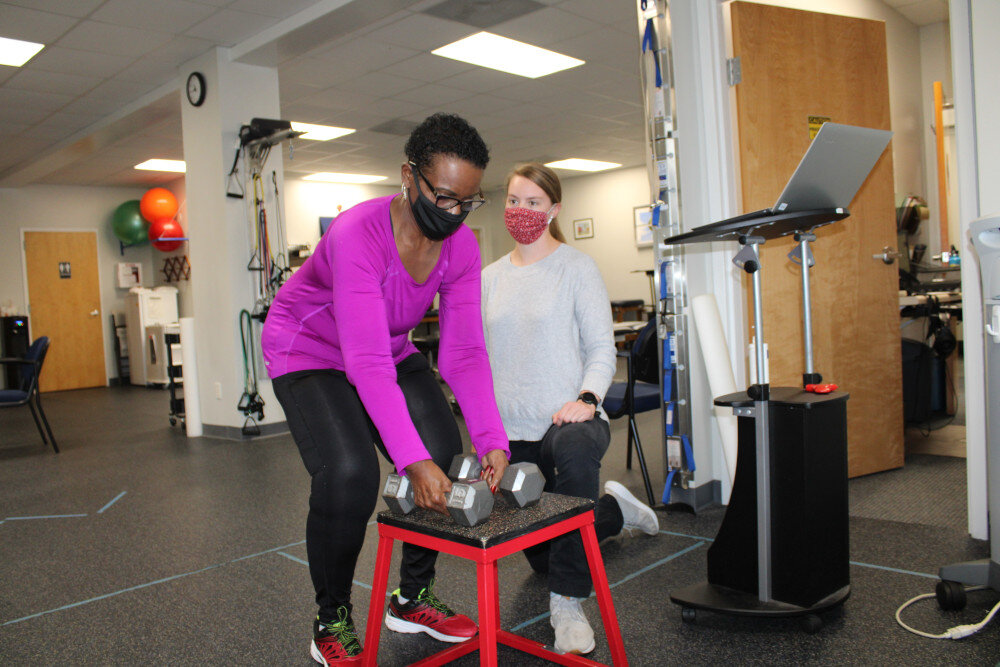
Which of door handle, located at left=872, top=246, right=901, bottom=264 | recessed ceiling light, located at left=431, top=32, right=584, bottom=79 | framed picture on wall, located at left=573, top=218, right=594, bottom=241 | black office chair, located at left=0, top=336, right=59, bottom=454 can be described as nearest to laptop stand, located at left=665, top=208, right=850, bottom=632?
door handle, located at left=872, top=246, right=901, bottom=264

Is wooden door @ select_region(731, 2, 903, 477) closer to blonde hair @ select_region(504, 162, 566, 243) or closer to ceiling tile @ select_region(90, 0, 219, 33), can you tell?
blonde hair @ select_region(504, 162, 566, 243)

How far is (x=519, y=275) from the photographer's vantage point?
2.12 m

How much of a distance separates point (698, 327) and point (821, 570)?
1051 mm

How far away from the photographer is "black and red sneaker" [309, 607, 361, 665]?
5.24 feet

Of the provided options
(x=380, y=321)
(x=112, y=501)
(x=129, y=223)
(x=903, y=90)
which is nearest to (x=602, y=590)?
(x=380, y=321)

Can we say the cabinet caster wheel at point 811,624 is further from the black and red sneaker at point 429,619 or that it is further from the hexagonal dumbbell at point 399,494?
the hexagonal dumbbell at point 399,494

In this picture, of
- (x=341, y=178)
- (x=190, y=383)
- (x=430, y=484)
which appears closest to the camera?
(x=430, y=484)

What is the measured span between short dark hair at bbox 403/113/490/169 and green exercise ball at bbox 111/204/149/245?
9.00m

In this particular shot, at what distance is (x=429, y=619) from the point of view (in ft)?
5.90

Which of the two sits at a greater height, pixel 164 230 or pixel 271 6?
pixel 271 6

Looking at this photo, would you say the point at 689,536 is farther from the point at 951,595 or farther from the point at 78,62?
the point at 78,62

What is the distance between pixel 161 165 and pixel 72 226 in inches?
75.3

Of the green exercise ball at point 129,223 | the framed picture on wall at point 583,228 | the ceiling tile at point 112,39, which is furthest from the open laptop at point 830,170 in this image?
the framed picture on wall at point 583,228

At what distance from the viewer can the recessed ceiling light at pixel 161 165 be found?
852cm
